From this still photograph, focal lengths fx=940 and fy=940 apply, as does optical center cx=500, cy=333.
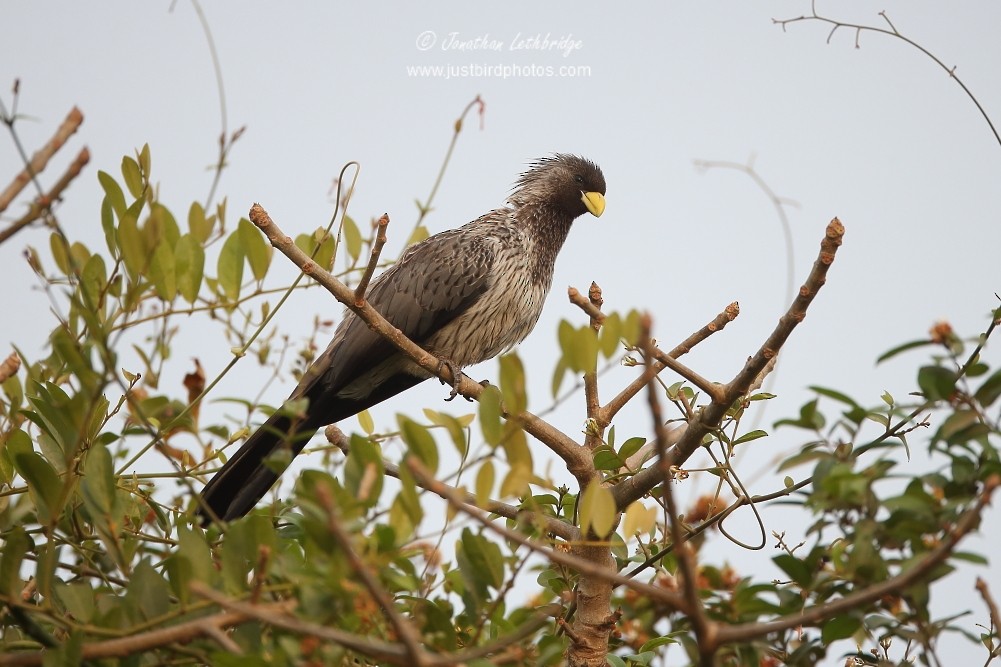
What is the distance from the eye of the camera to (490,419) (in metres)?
1.68

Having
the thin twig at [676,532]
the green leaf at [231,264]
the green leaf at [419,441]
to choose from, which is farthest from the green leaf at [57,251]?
the thin twig at [676,532]

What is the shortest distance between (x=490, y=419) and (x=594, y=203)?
387 centimetres

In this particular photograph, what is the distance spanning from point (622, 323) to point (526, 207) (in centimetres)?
359

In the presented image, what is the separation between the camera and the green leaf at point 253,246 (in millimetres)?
2684

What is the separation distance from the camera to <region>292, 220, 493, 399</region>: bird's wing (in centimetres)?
425

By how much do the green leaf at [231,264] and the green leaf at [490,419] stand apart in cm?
131

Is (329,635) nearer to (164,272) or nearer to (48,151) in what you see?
(48,151)

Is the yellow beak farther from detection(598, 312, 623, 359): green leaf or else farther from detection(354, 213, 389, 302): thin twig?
detection(598, 312, 623, 359): green leaf

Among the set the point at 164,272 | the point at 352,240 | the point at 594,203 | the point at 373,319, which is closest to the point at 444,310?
the point at 352,240

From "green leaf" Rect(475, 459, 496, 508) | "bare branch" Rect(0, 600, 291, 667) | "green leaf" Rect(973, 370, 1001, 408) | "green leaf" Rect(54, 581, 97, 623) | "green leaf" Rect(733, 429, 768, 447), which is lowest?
"bare branch" Rect(0, 600, 291, 667)

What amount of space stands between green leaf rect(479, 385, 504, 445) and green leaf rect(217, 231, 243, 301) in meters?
1.31

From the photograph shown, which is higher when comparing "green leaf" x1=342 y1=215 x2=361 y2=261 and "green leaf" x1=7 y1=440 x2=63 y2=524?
"green leaf" x1=342 y1=215 x2=361 y2=261

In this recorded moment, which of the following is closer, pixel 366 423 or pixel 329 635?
pixel 329 635

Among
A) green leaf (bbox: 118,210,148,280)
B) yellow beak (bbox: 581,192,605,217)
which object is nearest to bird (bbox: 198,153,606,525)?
yellow beak (bbox: 581,192,605,217)
